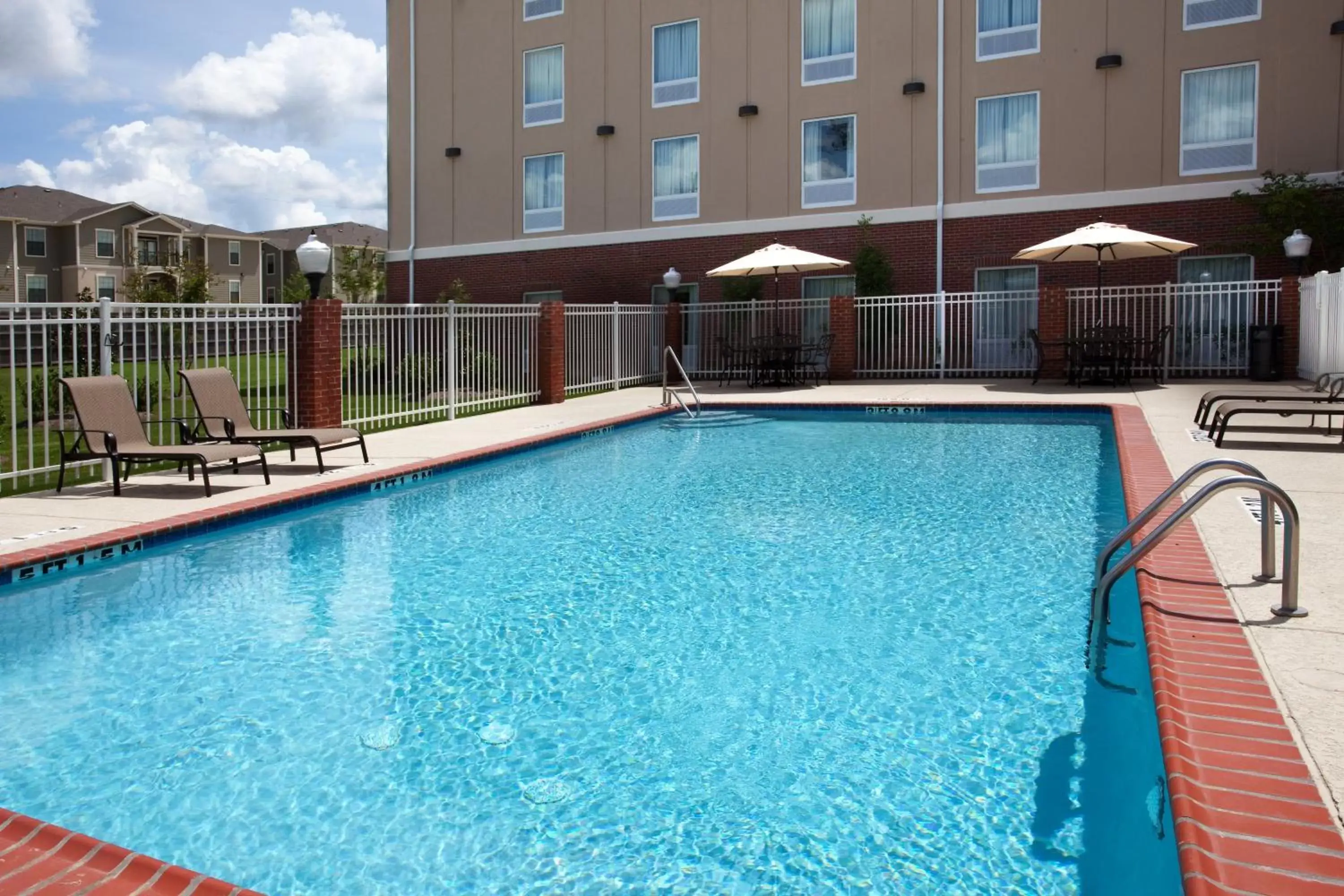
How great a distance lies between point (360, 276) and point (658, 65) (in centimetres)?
2063

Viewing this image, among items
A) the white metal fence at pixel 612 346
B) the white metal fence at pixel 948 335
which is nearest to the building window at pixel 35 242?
the white metal fence at pixel 612 346

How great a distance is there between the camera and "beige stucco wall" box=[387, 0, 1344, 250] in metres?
18.5

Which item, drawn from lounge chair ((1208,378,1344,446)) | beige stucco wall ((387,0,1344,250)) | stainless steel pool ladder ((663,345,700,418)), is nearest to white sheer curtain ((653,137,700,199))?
beige stucco wall ((387,0,1344,250))

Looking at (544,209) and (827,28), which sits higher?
(827,28)

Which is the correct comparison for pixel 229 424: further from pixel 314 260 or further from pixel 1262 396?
pixel 1262 396

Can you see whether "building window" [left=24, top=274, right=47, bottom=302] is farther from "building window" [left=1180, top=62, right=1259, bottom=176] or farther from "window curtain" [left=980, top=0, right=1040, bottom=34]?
"building window" [left=1180, top=62, right=1259, bottom=176]

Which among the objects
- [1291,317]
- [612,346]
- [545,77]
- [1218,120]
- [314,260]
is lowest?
[612,346]

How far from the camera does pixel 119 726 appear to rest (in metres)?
3.79

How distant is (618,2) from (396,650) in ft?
73.7

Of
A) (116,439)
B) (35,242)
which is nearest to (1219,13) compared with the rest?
(116,439)

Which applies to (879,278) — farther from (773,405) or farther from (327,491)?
(327,491)

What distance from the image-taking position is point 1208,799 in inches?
93.8

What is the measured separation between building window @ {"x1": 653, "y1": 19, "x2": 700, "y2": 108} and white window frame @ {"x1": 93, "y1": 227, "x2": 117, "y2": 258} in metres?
38.3

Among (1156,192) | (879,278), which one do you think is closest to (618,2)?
(879,278)
